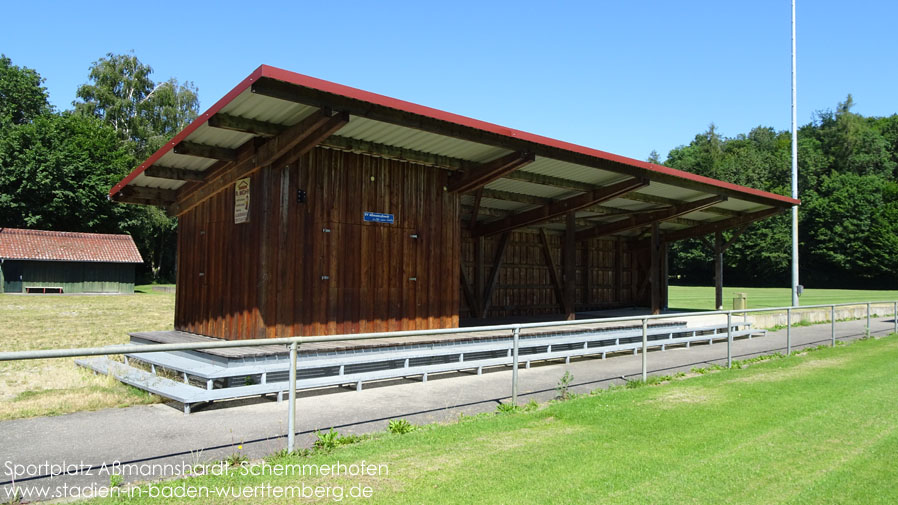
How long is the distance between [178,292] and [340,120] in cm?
730

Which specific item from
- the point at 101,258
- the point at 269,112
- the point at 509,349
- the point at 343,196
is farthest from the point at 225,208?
the point at 101,258

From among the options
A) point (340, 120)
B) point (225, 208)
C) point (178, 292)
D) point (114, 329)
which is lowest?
point (114, 329)

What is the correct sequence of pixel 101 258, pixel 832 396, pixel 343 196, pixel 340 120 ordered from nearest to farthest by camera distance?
pixel 832 396
pixel 340 120
pixel 343 196
pixel 101 258

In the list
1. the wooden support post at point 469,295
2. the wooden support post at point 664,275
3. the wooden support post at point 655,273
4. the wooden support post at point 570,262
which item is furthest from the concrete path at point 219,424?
the wooden support post at point 664,275

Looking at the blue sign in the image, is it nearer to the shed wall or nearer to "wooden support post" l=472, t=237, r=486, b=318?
"wooden support post" l=472, t=237, r=486, b=318

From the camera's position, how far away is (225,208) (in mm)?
11055

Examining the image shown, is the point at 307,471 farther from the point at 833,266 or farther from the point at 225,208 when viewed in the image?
the point at 833,266

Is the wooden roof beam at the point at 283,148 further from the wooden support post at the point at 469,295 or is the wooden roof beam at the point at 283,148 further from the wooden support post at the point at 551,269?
the wooden support post at the point at 551,269

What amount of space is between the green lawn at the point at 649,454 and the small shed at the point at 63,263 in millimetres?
39740

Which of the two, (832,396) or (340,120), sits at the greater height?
(340,120)

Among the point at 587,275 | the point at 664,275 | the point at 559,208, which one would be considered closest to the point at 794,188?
the point at 664,275

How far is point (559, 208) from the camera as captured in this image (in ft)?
50.8

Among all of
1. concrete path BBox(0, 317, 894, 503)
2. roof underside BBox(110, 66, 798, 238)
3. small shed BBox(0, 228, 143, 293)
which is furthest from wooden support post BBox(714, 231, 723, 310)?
small shed BBox(0, 228, 143, 293)

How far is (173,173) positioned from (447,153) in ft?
17.1
